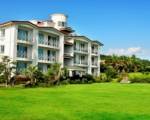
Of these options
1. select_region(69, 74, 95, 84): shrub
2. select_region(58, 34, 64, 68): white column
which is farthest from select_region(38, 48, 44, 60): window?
select_region(69, 74, 95, 84): shrub

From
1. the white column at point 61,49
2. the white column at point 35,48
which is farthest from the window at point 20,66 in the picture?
the white column at point 61,49

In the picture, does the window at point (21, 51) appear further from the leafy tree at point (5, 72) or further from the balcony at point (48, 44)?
the leafy tree at point (5, 72)

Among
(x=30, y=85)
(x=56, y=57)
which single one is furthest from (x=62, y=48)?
(x=30, y=85)

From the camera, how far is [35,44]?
63.0 m

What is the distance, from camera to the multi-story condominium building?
5941 cm

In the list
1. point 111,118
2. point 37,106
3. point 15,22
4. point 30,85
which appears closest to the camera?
point 111,118

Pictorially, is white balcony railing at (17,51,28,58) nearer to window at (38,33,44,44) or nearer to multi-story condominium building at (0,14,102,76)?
multi-story condominium building at (0,14,102,76)

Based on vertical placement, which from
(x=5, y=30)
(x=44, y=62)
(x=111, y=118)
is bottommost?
(x=111, y=118)

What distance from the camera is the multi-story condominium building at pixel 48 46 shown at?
195 feet

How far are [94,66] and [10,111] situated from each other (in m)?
60.2

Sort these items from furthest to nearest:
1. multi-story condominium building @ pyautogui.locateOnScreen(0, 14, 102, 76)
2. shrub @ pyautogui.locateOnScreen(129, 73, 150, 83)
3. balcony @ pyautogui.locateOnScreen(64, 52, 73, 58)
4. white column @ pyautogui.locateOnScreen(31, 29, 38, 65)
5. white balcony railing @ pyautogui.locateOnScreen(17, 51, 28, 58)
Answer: balcony @ pyautogui.locateOnScreen(64, 52, 73, 58) → shrub @ pyautogui.locateOnScreen(129, 73, 150, 83) → white column @ pyautogui.locateOnScreen(31, 29, 38, 65) → white balcony railing @ pyautogui.locateOnScreen(17, 51, 28, 58) → multi-story condominium building @ pyautogui.locateOnScreen(0, 14, 102, 76)

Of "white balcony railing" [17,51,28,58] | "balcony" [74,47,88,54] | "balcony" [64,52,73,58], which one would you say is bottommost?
"white balcony railing" [17,51,28,58]

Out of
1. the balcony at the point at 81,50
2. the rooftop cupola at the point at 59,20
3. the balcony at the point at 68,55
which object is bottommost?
the balcony at the point at 68,55

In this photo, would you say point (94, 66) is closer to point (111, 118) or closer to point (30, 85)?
point (30, 85)
